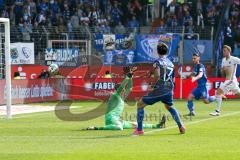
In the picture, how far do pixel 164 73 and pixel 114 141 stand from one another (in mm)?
2158

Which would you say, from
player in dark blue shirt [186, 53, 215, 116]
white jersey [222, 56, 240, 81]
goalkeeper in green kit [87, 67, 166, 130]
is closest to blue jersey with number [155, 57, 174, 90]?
goalkeeper in green kit [87, 67, 166, 130]

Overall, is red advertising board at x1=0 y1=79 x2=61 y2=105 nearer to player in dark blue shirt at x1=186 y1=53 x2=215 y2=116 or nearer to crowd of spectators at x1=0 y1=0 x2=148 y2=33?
crowd of spectators at x1=0 y1=0 x2=148 y2=33

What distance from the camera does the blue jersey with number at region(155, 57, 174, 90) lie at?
57.5ft

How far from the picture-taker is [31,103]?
32062 mm

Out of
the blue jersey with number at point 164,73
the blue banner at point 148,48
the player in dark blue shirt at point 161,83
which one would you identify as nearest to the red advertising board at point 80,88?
the blue banner at point 148,48

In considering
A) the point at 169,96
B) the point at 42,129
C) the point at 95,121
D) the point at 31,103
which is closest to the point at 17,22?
the point at 31,103

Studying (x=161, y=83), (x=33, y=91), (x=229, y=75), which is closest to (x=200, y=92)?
(x=229, y=75)

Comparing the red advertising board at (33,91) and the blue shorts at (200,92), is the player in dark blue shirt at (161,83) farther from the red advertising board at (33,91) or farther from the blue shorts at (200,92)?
the red advertising board at (33,91)

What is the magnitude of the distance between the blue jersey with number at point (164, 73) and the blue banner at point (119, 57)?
20.8 meters

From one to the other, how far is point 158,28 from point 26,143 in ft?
83.0

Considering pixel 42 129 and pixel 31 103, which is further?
pixel 31 103

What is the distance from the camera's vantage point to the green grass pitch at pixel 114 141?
1420cm

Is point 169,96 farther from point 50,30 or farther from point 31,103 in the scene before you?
point 50,30

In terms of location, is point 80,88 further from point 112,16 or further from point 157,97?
point 157,97
